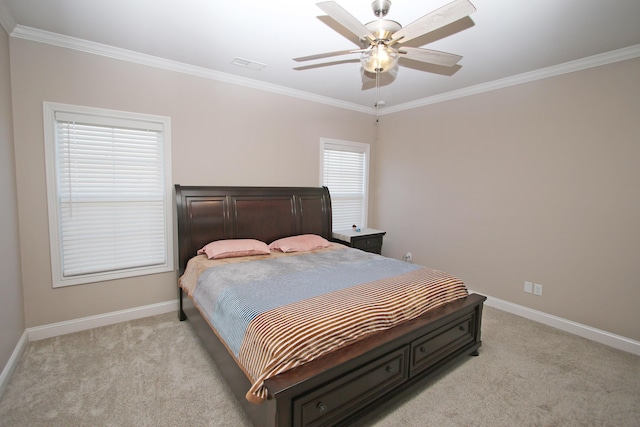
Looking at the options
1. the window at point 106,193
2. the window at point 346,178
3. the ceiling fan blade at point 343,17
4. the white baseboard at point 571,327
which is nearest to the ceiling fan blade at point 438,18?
the ceiling fan blade at point 343,17

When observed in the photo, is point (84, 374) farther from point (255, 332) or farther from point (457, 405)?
point (457, 405)

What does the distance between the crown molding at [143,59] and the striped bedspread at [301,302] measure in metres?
1.99

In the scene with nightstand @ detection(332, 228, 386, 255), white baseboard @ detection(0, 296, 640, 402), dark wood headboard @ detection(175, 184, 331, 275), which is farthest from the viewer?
nightstand @ detection(332, 228, 386, 255)

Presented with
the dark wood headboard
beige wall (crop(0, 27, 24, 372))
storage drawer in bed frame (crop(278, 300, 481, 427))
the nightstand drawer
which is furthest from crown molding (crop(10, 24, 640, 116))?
storage drawer in bed frame (crop(278, 300, 481, 427))

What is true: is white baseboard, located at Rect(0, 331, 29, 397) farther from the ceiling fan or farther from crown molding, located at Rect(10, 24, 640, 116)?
the ceiling fan

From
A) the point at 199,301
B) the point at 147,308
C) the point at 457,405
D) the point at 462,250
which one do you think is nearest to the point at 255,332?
the point at 199,301

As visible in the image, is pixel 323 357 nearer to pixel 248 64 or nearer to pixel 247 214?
pixel 247 214

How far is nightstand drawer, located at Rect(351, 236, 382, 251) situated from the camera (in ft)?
13.6

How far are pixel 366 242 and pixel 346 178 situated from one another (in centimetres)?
109

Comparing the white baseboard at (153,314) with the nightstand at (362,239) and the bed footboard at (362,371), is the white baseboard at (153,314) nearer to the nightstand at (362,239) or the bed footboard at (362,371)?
the bed footboard at (362,371)

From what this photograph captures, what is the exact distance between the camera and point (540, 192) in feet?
10.4

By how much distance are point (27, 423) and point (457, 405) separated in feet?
8.66

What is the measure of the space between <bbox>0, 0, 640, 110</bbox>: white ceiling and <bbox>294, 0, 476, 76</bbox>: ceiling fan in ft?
1.12

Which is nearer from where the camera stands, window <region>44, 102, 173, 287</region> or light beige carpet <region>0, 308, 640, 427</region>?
light beige carpet <region>0, 308, 640, 427</region>
